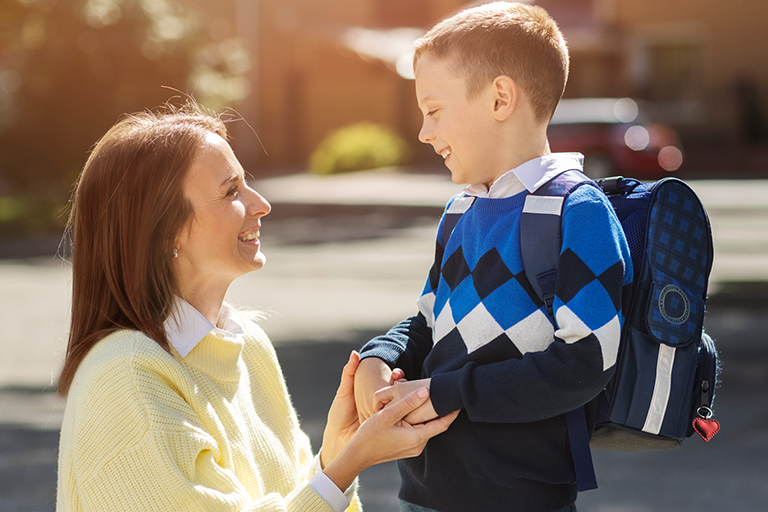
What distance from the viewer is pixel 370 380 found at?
1.98 metres

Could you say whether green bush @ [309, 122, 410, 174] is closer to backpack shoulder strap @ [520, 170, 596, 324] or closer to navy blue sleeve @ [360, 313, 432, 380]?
navy blue sleeve @ [360, 313, 432, 380]

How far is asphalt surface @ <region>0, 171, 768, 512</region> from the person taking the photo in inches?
183

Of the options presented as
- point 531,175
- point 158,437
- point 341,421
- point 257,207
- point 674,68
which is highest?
point 531,175

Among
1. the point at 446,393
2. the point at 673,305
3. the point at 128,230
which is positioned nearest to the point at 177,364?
the point at 128,230

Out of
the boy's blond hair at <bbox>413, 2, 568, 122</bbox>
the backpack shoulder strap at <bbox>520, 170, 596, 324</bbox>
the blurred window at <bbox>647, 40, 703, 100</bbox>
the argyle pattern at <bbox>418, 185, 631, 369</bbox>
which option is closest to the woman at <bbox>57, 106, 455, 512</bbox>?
the argyle pattern at <bbox>418, 185, 631, 369</bbox>

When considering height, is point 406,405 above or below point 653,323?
below

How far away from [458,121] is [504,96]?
118 mm

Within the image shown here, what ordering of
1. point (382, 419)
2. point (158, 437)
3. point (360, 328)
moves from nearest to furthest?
point (158, 437)
point (382, 419)
point (360, 328)

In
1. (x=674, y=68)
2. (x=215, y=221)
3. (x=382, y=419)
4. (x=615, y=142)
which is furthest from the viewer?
(x=674, y=68)

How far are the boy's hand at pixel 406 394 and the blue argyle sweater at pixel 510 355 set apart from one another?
0.12 ft

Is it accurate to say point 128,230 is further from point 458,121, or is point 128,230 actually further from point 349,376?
point 458,121

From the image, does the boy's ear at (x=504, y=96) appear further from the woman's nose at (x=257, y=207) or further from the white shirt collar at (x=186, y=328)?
the white shirt collar at (x=186, y=328)

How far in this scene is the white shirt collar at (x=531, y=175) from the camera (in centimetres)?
189

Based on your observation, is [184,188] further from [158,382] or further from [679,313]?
[679,313]
